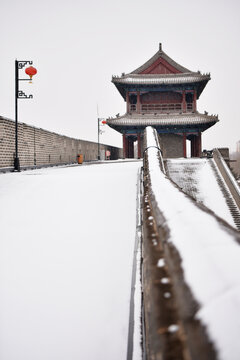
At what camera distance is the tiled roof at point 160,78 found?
74.1 ft

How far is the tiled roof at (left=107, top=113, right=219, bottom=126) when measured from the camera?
21828 millimetres

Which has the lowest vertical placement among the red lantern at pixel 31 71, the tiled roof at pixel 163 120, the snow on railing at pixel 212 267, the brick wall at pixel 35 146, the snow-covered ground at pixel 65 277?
the snow-covered ground at pixel 65 277

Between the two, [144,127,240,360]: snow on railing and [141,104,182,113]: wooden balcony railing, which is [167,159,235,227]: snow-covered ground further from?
[141,104,182,113]: wooden balcony railing

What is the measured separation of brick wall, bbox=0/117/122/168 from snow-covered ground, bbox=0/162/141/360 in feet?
A: 23.9

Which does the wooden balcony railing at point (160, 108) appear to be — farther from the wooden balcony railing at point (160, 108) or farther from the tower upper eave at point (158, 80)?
the tower upper eave at point (158, 80)

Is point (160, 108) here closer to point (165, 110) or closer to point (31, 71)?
point (165, 110)

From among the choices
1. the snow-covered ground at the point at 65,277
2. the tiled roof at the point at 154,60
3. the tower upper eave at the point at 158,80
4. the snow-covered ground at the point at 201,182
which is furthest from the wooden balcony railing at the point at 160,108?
the snow-covered ground at the point at 65,277

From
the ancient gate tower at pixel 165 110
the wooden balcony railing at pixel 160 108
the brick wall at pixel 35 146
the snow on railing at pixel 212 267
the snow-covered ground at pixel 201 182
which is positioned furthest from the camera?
the wooden balcony railing at pixel 160 108

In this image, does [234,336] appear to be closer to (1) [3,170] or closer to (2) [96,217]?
(2) [96,217]

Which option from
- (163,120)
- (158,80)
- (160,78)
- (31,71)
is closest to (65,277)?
(31,71)

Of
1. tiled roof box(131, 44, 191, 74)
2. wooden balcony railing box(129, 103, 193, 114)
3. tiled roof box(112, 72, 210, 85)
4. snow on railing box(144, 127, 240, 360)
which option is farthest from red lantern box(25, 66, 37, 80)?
tiled roof box(131, 44, 191, 74)

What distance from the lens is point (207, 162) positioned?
10047 mm

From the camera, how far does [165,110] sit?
75.4ft

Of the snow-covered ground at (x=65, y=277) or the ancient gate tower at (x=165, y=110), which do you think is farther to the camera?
the ancient gate tower at (x=165, y=110)
